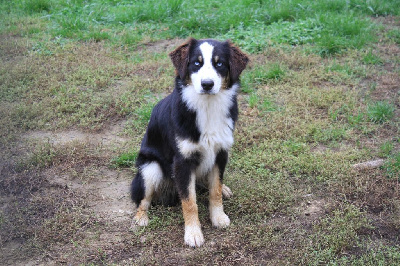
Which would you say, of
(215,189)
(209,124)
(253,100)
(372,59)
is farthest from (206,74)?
(372,59)

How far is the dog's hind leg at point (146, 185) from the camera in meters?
4.25

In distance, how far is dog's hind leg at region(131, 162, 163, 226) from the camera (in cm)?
425

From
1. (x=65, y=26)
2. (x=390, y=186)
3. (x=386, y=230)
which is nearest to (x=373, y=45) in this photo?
(x=390, y=186)

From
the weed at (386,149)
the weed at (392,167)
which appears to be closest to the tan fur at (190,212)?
the weed at (392,167)

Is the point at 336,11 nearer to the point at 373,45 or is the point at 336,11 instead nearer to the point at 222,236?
the point at 373,45

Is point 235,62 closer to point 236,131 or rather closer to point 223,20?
point 236,131

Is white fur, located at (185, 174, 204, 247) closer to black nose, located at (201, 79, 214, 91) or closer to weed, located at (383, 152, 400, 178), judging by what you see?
black nose, located at (201, 79, 214, 91)

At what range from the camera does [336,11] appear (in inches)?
338

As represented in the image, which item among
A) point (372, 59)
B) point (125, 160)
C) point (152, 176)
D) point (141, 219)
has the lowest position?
point (141, 219)

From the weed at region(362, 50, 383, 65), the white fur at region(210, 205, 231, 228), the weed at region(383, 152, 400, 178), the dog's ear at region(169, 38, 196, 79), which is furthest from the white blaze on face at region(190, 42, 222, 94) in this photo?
the weed at region(362, 50, 383, 65)

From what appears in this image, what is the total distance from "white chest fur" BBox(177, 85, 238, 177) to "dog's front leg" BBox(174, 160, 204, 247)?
0.39 ft

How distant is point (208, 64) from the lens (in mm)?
3814

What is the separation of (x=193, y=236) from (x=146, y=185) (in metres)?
0.72

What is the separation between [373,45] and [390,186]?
3.79 metres
